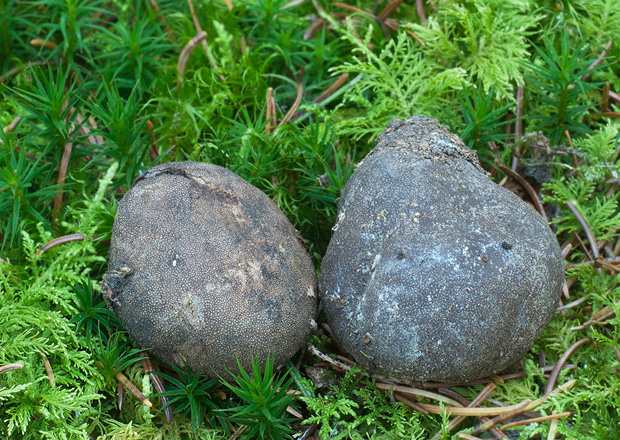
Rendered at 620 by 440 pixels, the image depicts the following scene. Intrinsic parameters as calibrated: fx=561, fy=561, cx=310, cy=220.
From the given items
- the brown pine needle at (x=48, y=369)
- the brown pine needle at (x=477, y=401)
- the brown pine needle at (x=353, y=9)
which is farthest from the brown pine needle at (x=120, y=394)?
the brown pine needle at (x=353, y=9)

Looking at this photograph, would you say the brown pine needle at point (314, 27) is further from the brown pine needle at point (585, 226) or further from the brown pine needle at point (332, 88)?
the brown pine needle at point (585, 226)

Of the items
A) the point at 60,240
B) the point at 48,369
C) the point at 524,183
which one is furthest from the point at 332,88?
the point at 48,369

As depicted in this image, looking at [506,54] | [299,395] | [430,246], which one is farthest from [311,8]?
[299,395]

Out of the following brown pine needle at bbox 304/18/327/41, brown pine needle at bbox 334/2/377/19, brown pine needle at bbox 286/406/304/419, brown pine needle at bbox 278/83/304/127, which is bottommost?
brown pine needle at bbox 286/406/304/419

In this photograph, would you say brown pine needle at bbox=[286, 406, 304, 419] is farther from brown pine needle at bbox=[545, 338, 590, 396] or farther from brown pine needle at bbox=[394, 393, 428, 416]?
brown pine needle at bbox=[545, 338, 590, 396]

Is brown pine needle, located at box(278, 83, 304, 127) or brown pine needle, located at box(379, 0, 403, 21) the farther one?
brown pine needle, located at box(379, 0, 403, 21)

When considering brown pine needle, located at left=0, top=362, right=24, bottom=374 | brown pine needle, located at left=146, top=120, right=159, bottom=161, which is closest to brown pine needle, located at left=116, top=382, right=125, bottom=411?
brown pine needle, located at left=0, top=362, right=24, bottom=374

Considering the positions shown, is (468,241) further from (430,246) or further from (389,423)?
(389,423)
